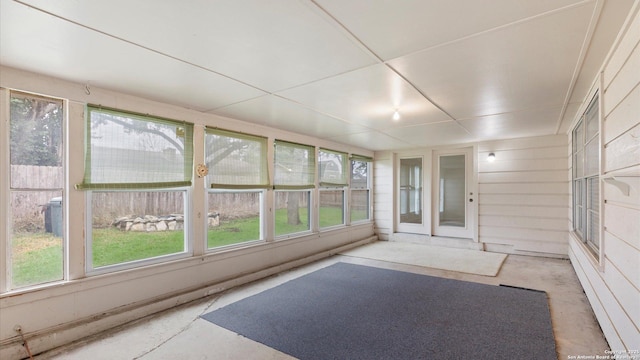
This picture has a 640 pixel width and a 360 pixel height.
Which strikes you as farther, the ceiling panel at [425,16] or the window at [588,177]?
the window at [588,177]

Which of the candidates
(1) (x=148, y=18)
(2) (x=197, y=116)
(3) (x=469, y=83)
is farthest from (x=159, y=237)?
(3) (x=469, y=83)

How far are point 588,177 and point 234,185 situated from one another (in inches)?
166

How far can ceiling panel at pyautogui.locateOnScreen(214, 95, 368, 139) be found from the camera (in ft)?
10.9

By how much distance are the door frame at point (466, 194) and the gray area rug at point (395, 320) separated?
2.61 m

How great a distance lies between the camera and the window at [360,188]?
6.78m

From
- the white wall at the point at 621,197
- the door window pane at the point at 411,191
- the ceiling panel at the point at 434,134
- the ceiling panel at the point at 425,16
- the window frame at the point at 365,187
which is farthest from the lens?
the door window pane at the point at 411,191

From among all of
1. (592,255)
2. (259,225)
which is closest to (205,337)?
(259,225)

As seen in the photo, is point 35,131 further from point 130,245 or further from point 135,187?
point 130,245

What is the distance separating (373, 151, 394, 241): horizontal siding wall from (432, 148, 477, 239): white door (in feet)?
3.26

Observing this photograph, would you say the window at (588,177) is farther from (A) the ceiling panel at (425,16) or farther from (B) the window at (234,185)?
(B) the window at (234,185)

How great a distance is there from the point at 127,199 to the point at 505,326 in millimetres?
3911

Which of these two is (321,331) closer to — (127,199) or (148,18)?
(127,199)

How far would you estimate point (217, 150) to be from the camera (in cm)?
380

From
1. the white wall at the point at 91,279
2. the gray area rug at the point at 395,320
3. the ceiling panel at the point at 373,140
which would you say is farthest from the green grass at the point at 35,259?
the ceiling panel at the point at 373,140
